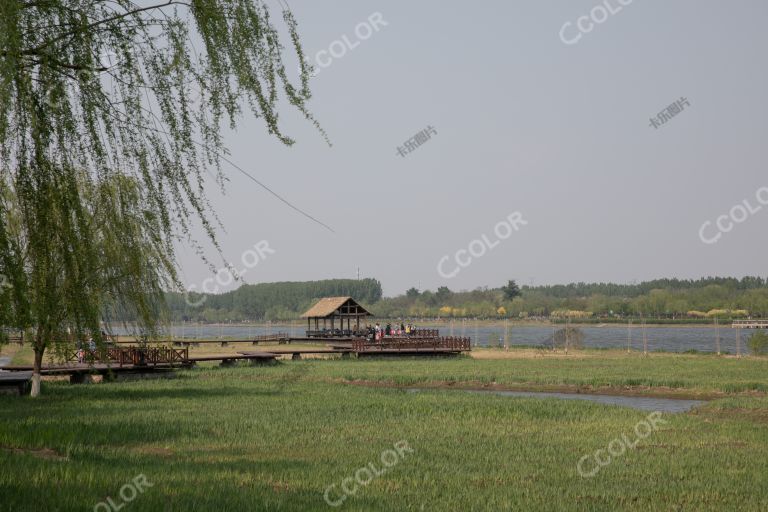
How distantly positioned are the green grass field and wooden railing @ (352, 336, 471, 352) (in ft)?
76.9

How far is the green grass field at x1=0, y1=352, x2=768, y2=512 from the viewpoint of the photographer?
11.1m

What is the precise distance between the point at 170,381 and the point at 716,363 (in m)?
29.4

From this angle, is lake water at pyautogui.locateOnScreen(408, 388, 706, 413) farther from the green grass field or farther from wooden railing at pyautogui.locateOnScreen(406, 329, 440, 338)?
wooden railing at pyautogui.locateOnScreen(406, 329, 440, 338)

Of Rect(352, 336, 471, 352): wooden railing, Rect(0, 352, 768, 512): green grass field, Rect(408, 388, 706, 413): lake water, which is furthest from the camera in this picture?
Rect(352, 336, 471, 352): wooden railing

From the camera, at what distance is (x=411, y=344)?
56.5 m

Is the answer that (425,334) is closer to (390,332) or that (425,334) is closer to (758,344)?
(390,332)

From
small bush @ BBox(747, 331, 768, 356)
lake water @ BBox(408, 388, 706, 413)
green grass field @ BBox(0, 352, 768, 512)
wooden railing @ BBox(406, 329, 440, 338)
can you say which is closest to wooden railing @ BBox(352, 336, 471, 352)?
wooden railing @ BBox(406, 329, 440, 338)

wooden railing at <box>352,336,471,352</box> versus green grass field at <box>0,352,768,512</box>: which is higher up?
wooden railing at <box>352,336,471,352</box>

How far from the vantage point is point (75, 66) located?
6.38 metres

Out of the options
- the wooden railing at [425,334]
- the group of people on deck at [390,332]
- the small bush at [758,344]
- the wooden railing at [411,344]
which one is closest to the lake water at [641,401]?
the wooden railing at [411,344]

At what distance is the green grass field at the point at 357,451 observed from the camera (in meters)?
11.1

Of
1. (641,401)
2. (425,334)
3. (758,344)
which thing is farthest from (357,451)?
(758,344)

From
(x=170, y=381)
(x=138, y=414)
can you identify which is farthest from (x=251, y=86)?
(x=170, y=381)

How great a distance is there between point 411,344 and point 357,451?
4087cm
